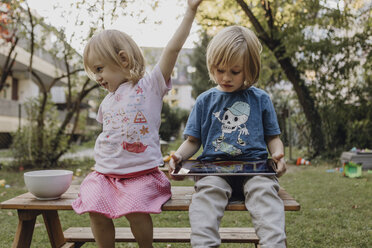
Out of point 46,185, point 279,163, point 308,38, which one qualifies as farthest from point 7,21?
point 279,163

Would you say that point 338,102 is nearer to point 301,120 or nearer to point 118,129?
point 301,120

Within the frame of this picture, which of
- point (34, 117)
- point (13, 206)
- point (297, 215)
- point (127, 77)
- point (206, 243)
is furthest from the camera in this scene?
point (34, 117)

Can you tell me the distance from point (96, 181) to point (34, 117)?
5.92m

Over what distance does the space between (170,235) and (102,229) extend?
0.76m

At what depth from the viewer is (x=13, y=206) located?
71.1 inches

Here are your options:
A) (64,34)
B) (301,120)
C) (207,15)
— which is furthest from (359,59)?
(64,34)

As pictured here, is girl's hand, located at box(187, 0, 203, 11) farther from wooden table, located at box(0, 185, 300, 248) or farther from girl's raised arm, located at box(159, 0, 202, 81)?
wooden table, located at box(0, 185, 300, 248)

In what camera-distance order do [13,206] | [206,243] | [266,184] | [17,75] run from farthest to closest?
[17,75], [13,206], [266,184], [206,243]

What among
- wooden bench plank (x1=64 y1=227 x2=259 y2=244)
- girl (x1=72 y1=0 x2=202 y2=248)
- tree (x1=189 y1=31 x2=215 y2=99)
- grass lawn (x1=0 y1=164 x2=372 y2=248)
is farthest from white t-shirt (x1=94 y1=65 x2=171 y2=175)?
tree (x1=189 y1=31 x2=215 y2=99)

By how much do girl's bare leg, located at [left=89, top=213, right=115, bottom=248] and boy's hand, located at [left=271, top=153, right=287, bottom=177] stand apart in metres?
0.89

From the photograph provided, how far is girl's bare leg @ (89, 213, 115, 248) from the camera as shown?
5.79ft

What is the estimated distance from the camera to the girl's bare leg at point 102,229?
177 centimetres

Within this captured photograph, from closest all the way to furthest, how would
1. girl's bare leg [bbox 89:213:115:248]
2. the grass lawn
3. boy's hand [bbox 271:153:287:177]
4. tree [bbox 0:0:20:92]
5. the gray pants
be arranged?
the gray pants, boy's hand [bbox 271:153:287:177], girl's bare leg [bbox 89:213:115:248], the grass lawn, tree [bbox 0:0:20:92]

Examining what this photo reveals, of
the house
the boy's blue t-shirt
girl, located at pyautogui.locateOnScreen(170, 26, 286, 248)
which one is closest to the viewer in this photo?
girl, located at pyautogui.locateOnScreen(170, 26, 286, 248)
